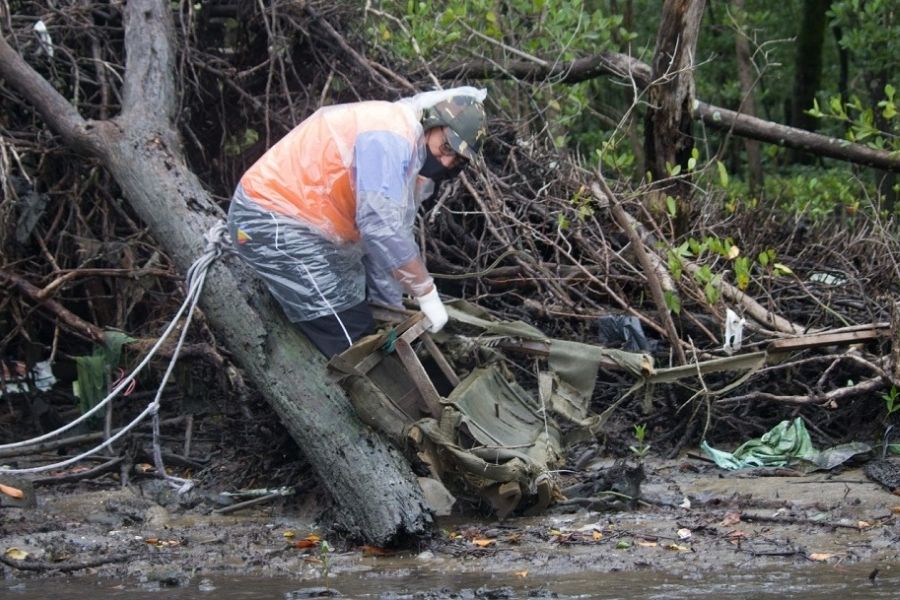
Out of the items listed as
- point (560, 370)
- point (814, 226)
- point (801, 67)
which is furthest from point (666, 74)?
point (801, 67)

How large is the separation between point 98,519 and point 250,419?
36.3 inches

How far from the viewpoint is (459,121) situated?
4770 millimetres

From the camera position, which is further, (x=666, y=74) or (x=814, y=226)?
(x=814, y=226)

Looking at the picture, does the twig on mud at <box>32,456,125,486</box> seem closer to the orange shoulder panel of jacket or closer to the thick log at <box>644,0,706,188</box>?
the orange shoulder panel of jacket

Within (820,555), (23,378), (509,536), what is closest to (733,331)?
(820,555)

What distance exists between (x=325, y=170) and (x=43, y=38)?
3.09 metres

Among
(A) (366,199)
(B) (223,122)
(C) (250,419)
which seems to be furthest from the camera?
(B) (223,122)

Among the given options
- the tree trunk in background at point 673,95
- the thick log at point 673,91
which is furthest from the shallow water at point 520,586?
the thick log at point 673,91

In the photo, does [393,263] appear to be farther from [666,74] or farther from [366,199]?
[666,74]

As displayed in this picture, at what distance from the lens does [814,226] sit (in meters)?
7.41

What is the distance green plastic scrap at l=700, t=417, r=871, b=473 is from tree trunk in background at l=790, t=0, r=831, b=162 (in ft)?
30.3

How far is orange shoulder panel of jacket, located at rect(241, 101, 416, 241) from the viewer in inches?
185

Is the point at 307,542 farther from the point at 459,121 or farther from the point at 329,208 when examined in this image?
the point at 459,121

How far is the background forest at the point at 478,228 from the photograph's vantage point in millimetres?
6102
